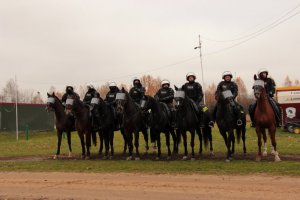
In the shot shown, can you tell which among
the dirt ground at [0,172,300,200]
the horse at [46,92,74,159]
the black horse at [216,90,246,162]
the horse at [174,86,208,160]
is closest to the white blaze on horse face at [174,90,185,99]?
the horse at [174,86,208,160]

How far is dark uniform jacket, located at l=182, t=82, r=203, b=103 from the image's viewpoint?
54.6 ft

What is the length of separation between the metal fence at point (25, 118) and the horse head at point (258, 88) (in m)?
32.3

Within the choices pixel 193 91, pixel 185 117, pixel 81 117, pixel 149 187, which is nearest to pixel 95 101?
pixel 81 117

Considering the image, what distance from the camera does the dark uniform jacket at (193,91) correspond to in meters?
16.6

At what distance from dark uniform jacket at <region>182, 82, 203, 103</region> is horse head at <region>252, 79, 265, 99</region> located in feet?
9.64

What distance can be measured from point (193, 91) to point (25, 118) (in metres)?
33.3

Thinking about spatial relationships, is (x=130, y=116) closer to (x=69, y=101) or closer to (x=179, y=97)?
(x=179, y=97)

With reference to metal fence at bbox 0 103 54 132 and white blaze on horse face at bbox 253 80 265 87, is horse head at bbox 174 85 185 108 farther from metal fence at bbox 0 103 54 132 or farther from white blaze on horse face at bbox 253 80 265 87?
metal fence at bbox 0 103 54 132

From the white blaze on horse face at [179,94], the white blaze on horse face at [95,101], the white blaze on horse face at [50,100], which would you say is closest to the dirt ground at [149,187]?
the white blaze on horse face at [179,94]

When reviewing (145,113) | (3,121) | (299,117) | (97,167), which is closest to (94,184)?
(97,167)

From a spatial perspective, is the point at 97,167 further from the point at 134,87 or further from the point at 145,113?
the point at 134,87

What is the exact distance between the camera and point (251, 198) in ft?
27.7

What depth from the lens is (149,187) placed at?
10336mm

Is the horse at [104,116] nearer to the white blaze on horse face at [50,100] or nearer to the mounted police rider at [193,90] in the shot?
the white blaze on horse face at [50,100]
